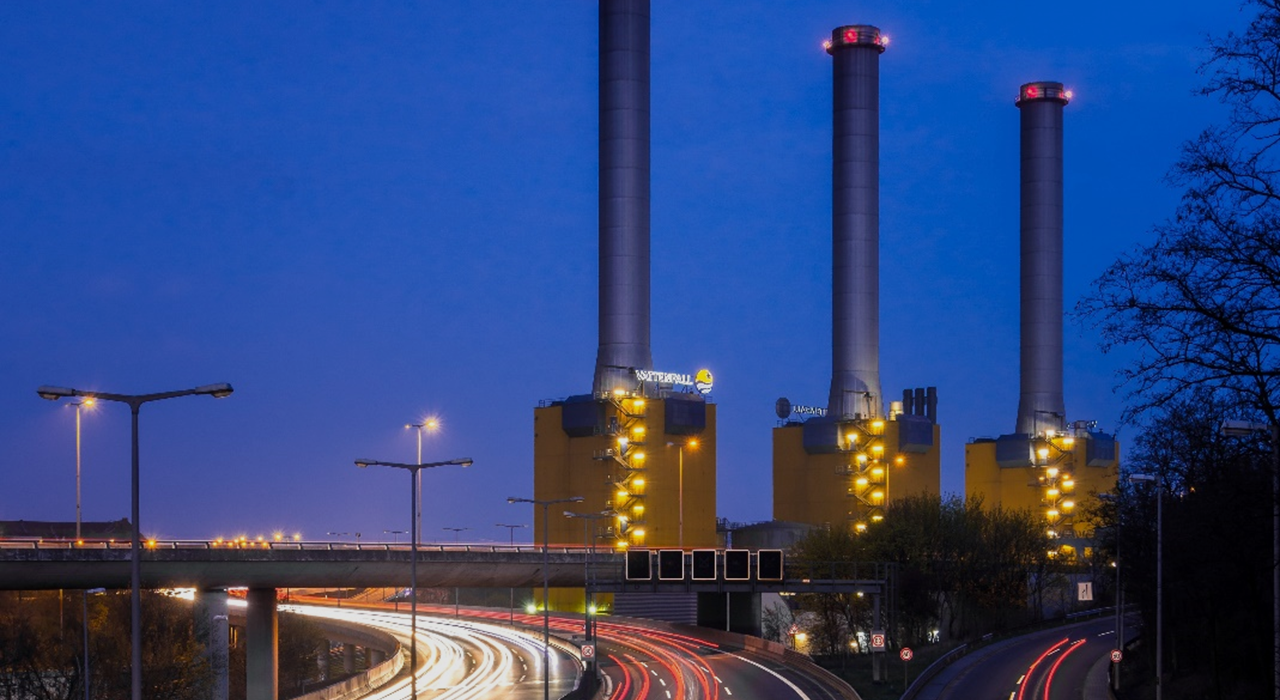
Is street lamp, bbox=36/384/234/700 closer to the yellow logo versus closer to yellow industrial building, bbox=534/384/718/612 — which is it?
yellow industrial building, bbox=534/384/718/612

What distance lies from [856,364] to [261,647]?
280ft

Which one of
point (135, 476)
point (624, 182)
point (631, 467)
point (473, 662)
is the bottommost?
point (473, 662)

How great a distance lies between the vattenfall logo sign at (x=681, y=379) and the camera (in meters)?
143

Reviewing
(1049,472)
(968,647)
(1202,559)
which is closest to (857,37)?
(1049,472)

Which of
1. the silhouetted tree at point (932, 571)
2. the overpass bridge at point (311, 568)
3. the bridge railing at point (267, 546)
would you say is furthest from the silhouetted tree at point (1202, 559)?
the bridge railing at point (267, 546)

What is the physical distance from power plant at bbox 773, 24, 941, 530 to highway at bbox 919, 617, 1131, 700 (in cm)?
4741

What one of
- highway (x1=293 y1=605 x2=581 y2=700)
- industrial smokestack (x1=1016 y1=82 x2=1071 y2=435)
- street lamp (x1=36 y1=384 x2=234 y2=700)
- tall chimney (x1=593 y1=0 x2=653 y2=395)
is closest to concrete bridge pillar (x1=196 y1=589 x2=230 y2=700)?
highway (x1=293 y1=605 x2=581 y2=700)

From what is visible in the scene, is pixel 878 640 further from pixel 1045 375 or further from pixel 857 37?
pixel 1045 375

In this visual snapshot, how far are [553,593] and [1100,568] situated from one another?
54.6 meters

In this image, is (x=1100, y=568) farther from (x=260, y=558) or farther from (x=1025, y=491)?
(x=260, y=558)

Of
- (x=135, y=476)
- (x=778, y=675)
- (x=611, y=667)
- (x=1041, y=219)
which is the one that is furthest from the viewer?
(x=1041, y=219)

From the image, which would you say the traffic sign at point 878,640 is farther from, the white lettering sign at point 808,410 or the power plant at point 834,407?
the white lettering sign at point 808,410

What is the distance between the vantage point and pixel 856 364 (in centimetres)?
15888

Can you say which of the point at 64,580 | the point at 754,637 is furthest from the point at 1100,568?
the point at 64,580
